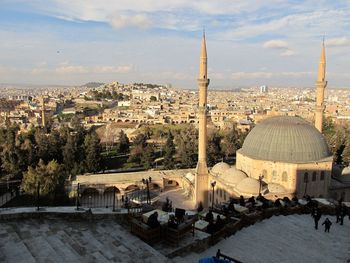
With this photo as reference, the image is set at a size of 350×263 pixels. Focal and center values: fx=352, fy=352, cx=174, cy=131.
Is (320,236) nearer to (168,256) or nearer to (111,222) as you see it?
(168,256)

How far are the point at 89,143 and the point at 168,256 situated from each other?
1030 inches

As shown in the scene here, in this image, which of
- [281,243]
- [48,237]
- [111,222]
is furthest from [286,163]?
[48,237]

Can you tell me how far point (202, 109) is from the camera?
23.0 meters

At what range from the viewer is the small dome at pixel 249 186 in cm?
1922

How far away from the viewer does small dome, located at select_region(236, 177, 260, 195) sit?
63.1ft

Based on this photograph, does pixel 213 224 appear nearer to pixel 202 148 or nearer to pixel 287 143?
pixel 287 143

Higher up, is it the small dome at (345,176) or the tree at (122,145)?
the small dome at (345,176)

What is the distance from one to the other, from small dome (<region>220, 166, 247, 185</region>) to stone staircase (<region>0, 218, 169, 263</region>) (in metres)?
13.5

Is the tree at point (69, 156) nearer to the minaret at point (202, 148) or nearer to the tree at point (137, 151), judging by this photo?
the tree at point (137, 151)

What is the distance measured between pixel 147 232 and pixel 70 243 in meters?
1.65

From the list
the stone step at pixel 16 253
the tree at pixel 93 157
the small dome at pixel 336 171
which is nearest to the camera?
the stone step at pixel 16 253

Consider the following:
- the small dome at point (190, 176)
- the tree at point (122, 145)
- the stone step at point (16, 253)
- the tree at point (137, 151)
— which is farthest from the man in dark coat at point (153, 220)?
the tree at point (122, 145)

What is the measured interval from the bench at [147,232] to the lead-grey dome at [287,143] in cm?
1464

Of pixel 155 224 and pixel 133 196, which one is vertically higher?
pixel 155 224
